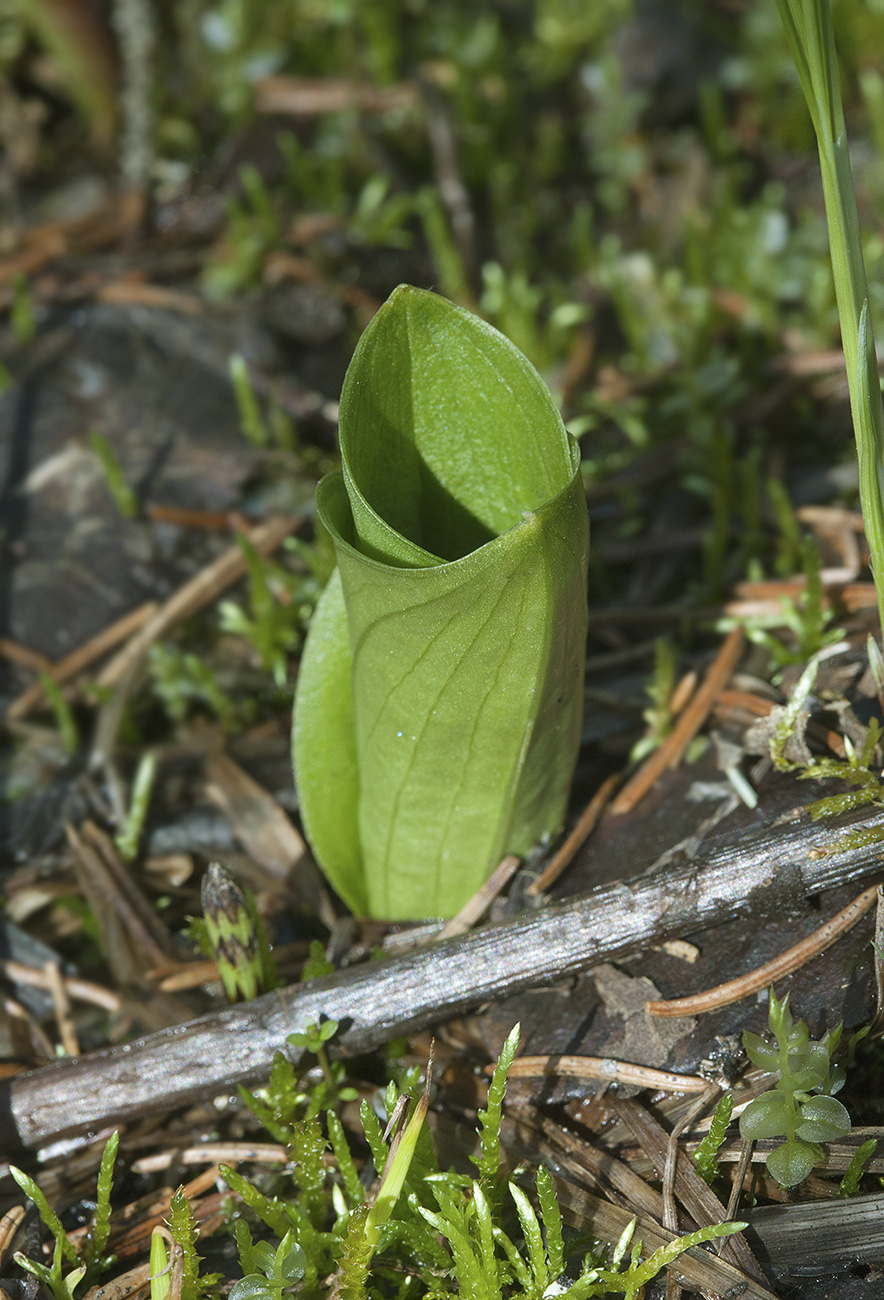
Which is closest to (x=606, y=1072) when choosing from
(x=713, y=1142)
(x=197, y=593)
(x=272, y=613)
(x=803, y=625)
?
(x=713, y=1142)

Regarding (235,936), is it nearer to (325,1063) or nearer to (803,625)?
(325,1063)

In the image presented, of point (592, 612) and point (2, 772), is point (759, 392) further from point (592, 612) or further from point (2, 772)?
point (2, 772)

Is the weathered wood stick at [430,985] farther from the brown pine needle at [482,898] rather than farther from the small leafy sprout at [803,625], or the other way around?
the small leafy sprout at [803,625]

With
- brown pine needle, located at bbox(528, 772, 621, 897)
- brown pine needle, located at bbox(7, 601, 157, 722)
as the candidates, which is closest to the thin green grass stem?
brown pine needle, located at bbox(528, 772, 621, 897)

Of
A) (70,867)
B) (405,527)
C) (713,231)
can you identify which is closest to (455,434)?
(405,527)

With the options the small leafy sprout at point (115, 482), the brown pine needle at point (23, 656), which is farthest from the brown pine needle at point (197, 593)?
the small leafy sprout at point (115, 482)

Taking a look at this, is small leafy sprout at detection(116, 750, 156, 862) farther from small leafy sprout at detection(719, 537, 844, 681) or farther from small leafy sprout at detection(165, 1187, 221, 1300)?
small leafy sprout at detection(719, 537, 844, 681)
